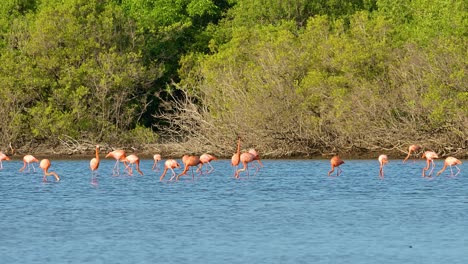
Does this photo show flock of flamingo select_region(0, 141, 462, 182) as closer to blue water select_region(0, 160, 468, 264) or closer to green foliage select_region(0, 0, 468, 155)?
blue water select_region(0, 160, 468, 264)

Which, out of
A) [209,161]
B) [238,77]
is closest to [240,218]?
[209,161]

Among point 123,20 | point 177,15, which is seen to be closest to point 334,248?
point 123,20

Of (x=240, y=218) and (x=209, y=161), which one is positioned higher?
(x=240, y=218)

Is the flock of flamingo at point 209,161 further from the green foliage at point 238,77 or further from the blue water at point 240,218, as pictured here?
the green foliage at point 238,77

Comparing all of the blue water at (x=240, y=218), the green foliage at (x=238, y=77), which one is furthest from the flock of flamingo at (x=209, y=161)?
the green foliage at (x=238, y=77)

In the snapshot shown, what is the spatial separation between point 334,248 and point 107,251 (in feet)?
12.5

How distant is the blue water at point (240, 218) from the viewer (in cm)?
1877

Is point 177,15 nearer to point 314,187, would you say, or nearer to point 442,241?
point 314,187

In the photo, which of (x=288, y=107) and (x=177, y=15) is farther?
(x=177, y=15)

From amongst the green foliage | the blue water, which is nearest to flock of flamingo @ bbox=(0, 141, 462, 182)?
the blue water

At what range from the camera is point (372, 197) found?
Answer: 2947 cm

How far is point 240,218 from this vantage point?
2444 centimetres

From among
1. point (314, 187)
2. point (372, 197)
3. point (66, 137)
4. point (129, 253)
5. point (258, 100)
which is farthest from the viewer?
point (66, 137)

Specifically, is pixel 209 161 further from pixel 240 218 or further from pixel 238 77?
pixel 240 218
